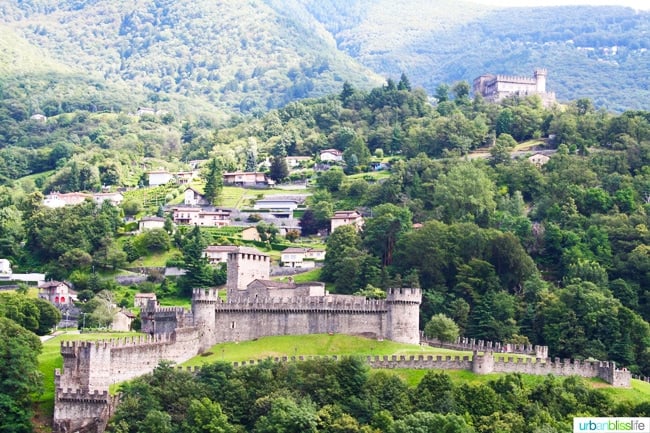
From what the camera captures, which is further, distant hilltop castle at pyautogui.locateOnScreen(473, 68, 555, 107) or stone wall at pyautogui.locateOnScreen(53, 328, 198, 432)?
distant hilltop castle at pyautogui.locateOnScreen(473, 68, 555, 107)

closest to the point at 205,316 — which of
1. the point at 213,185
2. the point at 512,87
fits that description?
the point at 213,185

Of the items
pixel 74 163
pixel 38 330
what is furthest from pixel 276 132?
pixel 38 330

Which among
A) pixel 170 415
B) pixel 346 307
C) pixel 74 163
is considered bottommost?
pixel 170 415

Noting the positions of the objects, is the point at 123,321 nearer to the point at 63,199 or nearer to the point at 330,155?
the point at 63,199

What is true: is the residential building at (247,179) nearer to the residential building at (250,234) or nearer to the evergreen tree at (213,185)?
the evergreen tree at (213,185)

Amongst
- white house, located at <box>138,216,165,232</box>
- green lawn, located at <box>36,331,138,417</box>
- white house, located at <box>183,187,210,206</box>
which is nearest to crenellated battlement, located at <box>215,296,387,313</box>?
green lawn, located at <box>36,331,138,417</box>

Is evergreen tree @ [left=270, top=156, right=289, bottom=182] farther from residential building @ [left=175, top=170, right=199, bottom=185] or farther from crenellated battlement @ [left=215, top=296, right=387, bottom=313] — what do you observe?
crenellated battlement @ [left=215, top=296, right=387, bottom=313]

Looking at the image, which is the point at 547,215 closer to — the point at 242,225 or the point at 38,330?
the point at 242,225
